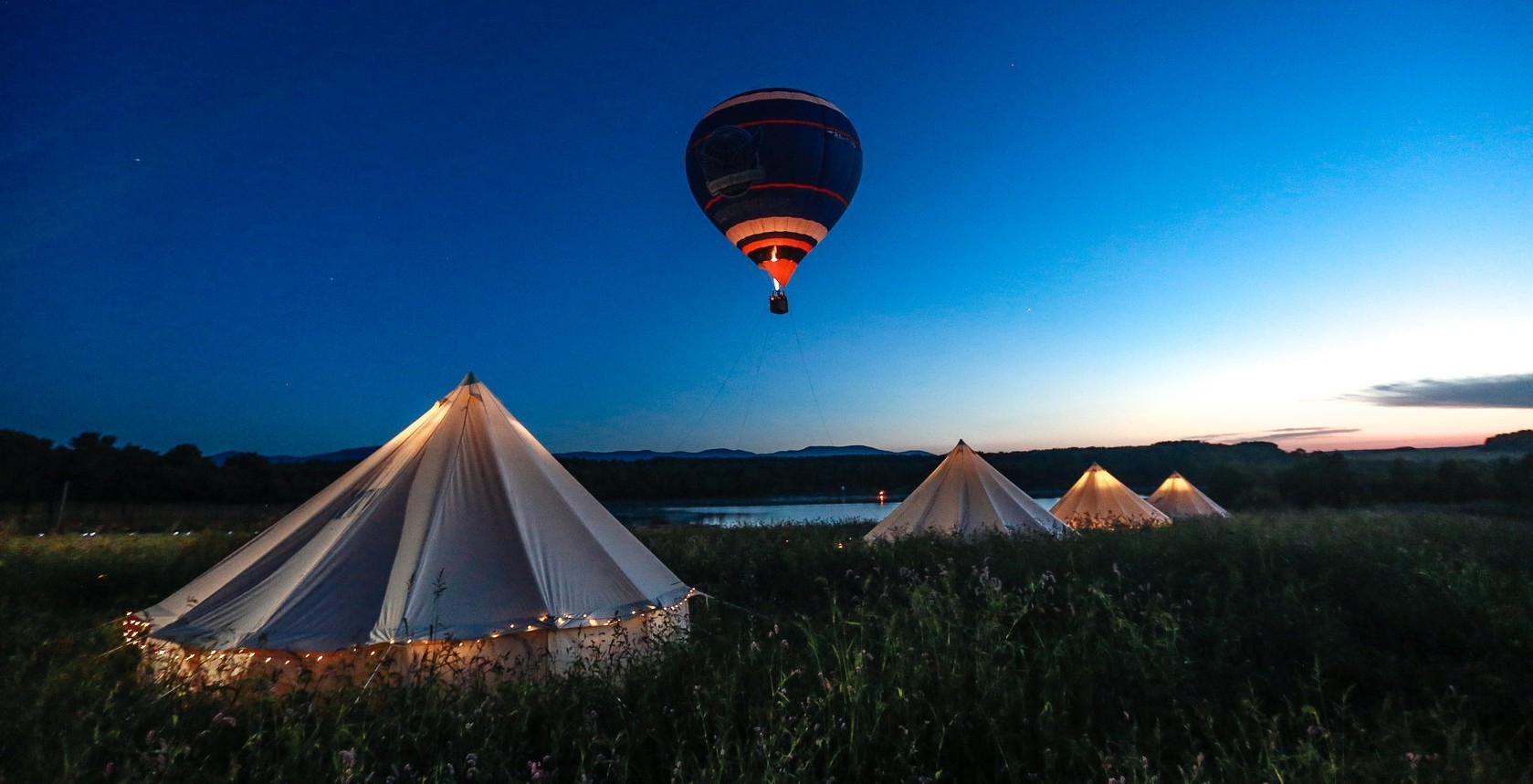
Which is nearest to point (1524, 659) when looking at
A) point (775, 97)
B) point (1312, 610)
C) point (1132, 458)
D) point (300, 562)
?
point (1312, 610)

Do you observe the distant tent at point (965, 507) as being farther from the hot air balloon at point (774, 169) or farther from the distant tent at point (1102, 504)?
the hot air balloon at point (774, 169)

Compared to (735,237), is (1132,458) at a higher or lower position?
lower

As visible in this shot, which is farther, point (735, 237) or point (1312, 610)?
point (735, 237)

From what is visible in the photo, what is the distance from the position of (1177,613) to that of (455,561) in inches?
186

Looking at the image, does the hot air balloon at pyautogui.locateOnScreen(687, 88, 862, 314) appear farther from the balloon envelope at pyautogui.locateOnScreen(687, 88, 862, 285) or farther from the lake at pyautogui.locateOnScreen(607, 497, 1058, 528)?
the lake at pyautogui.locateOnScreen(607, 497, 1058, 528)

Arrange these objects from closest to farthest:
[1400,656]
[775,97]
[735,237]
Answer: [1400,656] → [775,97] → [735,237]

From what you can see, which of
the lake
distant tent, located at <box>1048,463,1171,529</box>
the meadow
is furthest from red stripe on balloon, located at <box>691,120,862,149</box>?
the lake

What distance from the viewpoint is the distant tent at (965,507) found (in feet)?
36.9

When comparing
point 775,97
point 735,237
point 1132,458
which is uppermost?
point 775,97

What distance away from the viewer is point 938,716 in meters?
3.00

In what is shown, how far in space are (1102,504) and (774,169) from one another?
1166cm

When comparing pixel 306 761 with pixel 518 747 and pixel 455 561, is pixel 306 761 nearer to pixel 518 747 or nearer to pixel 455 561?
pixel 518 747

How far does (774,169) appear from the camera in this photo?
Result: 468 inches

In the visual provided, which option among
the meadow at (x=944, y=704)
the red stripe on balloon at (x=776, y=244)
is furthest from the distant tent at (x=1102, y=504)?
the meadow at (x=944, y=704)
